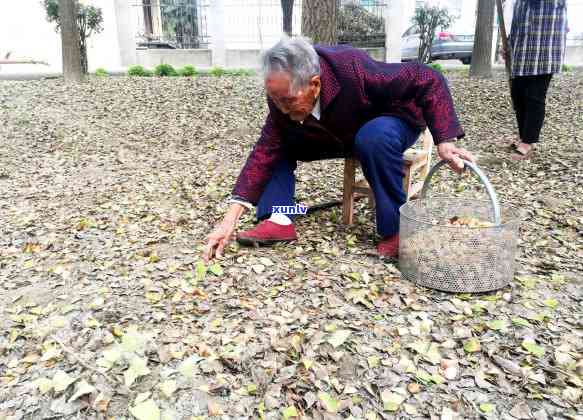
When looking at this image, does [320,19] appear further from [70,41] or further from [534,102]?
[70,41]

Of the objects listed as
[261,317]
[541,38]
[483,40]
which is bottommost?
[261,317]

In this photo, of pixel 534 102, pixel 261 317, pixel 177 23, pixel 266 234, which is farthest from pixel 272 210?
pixel 177 23

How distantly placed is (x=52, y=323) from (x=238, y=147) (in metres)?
3.18

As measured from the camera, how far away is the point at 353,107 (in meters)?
2.41

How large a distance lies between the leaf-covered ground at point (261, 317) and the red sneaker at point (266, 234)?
0.08 metres

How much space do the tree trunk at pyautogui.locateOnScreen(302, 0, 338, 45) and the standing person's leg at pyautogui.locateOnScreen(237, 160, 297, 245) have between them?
114 inches

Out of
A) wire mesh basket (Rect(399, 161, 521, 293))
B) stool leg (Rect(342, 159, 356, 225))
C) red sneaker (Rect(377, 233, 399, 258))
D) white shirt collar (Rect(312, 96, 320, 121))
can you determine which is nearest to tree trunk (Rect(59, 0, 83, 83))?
stool leg (Rect(342, 159, 356, 225))

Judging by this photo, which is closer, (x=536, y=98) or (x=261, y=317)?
(x=261, y=317)

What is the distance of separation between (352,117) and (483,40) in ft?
21.8

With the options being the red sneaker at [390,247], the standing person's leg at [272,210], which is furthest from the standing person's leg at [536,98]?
the standing person's leg at [272,210]

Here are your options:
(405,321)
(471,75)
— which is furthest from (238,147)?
(471,75)

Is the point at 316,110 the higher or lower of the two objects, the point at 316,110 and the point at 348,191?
the higher

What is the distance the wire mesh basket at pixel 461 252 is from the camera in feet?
6.86

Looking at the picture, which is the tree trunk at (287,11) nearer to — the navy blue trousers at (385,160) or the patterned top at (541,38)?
the patterned top at (541,38)
